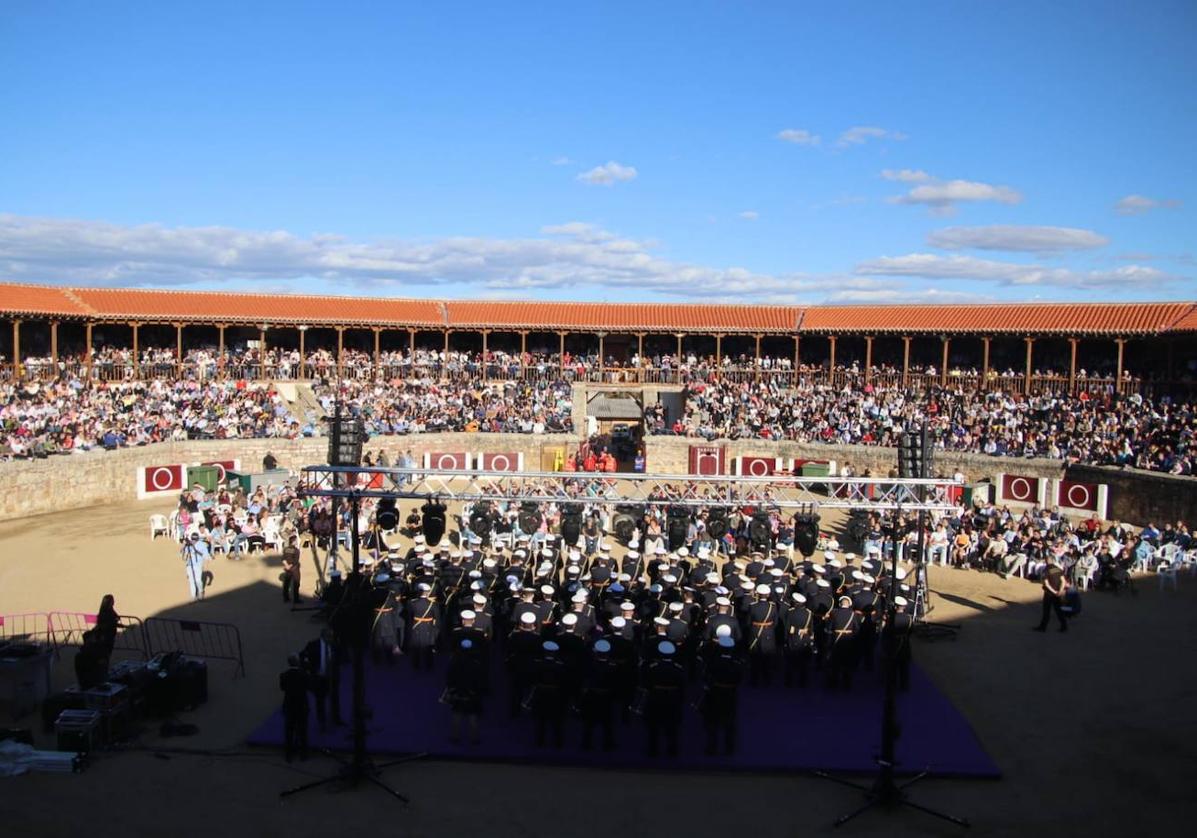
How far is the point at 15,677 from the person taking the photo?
12.6m

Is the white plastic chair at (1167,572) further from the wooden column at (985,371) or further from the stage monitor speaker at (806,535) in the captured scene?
the wooden column at (985,371)

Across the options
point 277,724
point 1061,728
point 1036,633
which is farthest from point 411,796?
point 1036,633

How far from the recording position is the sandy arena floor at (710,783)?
1020cm

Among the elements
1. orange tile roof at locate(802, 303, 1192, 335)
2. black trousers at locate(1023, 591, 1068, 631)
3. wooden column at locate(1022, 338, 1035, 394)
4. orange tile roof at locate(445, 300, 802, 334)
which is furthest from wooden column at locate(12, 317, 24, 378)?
wooden column at locate(1022, 338, 1035, 394)

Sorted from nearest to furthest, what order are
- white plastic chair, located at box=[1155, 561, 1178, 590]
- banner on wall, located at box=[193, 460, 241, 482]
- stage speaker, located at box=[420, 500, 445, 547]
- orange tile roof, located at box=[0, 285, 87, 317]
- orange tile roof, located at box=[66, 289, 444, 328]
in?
stage speaker, located at box=[420, 500, 445, 547] < white plastic chair, located at box=[1155, 561, 1178, 590] < banner on wall, located at box=[193, 460, 241, 482] < orange tile roof, located at box=[0, 285, 87, 317] < orange tile roof, located at box=[66, 289, 444, 328]

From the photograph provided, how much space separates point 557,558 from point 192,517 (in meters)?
9.39

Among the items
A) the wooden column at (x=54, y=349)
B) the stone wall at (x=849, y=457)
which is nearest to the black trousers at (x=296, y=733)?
the stone wall at (x=849, y=457)

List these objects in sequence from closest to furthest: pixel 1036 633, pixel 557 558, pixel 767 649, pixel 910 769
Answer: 1. pixel 910 769
2. pixel 767 649
3. pixel 1036 633
4. pixel 557 558

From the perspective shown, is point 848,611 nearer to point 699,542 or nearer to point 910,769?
point 910,769

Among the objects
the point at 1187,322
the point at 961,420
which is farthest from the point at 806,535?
the point at 1187,322

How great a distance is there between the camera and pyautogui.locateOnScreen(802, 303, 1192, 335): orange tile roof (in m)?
33.8

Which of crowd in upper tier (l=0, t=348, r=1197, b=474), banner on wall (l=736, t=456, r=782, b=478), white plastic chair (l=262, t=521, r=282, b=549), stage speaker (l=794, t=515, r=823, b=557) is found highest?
crowd in upper tier (l=0, t=348, r=1197, b=474)

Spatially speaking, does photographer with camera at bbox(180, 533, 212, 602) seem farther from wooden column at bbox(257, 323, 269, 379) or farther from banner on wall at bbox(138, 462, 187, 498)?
wooden column at bbox(257, 323, 269, 379)

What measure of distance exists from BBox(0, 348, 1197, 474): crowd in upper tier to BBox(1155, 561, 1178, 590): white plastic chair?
20.8 feet
